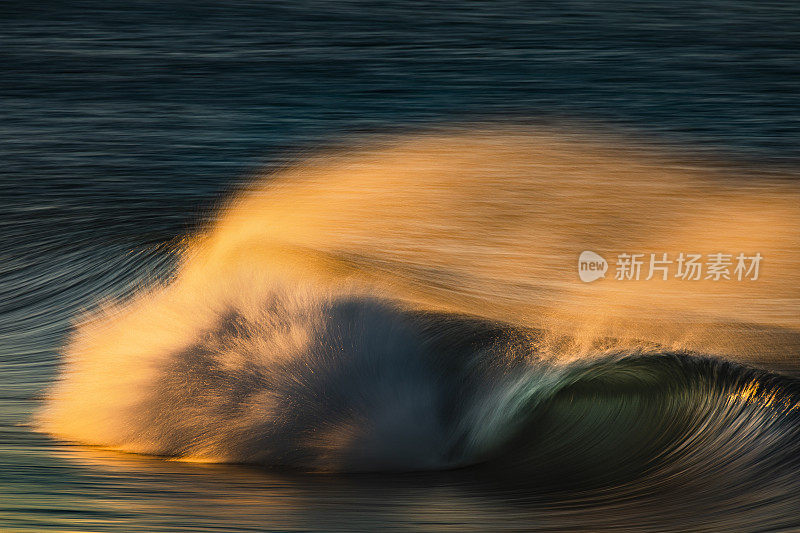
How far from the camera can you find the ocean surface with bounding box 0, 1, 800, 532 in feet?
14.5

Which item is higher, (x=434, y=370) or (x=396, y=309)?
(x=396, y=309)

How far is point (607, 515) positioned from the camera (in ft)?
13.5

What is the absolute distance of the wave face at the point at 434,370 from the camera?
475cm

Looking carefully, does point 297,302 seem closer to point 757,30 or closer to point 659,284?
point 659,284

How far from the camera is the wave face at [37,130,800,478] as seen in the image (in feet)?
15.6

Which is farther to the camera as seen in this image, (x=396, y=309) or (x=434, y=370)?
(x=396, y=309)

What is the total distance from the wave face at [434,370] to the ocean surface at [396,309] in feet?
0.05

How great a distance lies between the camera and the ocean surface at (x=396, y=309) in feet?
14.5

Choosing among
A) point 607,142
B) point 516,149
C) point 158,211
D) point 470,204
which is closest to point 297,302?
point 470,204

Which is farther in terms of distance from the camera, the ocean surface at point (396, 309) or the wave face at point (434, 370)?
the wave face at point (434, 370)

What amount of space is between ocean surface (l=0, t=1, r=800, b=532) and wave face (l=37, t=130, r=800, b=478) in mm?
16

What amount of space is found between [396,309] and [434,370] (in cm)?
52

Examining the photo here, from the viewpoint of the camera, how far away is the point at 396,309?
5.57 meters

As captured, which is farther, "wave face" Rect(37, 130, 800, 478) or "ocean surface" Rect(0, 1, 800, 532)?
"wave face" Rect(37, 130, 800, 478)
